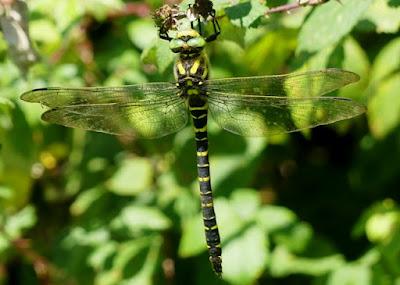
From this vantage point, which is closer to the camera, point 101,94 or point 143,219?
point 101,94

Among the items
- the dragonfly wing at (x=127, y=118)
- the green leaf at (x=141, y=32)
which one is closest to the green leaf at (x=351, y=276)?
the dragonfly wing at (x=127, y=118)

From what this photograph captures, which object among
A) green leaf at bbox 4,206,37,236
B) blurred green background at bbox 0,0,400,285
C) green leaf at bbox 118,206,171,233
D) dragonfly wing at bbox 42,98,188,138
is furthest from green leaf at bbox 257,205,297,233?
green leaf at bbox 4,206,37,236

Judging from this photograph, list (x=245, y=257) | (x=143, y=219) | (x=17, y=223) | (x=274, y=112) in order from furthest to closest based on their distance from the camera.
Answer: (x=17, y=223) < (x=143, y=219) < (x=245, y=257) < (x=274, y=112)

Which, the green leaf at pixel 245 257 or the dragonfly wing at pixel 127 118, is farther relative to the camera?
the green leaf at pixel 245 257

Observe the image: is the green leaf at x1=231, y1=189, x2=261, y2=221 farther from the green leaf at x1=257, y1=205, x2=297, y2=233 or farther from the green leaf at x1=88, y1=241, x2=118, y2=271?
the green leaf at x1=88, y1=241, x2=118, y2=271

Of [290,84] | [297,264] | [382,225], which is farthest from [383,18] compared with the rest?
[297,264]

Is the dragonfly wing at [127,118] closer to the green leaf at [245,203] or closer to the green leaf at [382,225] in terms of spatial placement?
the green leaf at [245,203]

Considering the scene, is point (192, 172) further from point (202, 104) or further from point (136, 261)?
point (202, 104)
